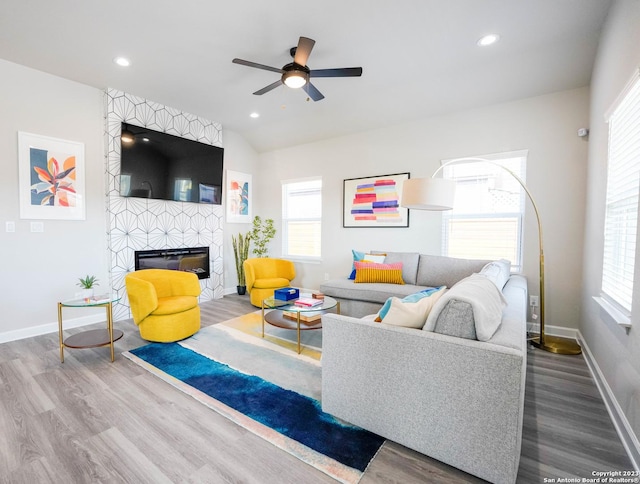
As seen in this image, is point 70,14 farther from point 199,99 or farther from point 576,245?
point 576,245

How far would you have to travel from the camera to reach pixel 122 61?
325 cm

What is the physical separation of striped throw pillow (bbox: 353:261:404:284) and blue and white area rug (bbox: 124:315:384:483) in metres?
1.50

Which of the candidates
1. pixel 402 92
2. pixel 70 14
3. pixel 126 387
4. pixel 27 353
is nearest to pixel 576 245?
pixel 402 92

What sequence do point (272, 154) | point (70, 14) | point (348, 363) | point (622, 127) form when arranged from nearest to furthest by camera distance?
point (348, 363), point (622, 127), point (70, 14), point (272, 154)

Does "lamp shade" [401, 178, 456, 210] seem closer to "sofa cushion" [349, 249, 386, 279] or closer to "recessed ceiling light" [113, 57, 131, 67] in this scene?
"sofa cushion" [349, 249, 386, 279]

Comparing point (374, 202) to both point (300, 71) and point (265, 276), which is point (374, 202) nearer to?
point (265, 276)

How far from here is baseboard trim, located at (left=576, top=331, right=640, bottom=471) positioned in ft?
5.20

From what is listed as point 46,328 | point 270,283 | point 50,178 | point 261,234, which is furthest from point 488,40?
point 46,328

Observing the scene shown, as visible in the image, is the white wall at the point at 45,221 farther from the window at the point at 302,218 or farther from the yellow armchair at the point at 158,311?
the window at the point at 302,218

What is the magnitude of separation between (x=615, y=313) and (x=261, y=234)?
16.7 ft

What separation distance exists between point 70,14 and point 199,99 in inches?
67.7

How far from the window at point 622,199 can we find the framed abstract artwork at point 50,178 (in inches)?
207

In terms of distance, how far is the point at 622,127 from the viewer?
7.18 feet

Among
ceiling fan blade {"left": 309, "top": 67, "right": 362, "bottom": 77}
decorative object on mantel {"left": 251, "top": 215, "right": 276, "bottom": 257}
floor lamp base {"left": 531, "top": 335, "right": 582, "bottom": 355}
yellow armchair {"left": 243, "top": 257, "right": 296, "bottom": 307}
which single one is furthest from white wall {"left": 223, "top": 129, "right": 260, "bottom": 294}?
floor lamp base {"left": 531, "top": 335, "right": 582, "bottom": 355}
